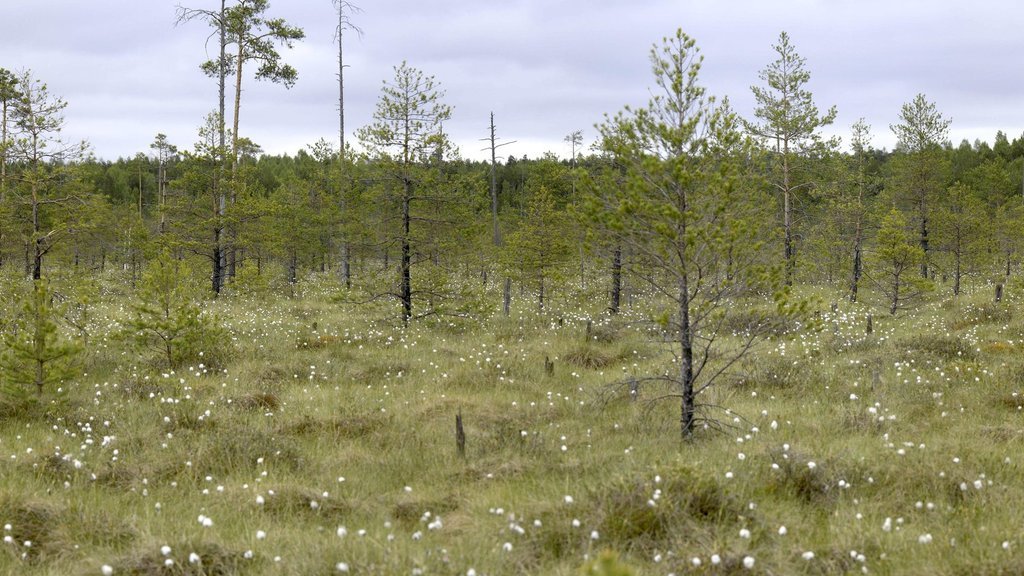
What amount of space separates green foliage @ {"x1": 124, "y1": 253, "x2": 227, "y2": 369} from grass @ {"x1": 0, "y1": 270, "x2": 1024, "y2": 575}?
0.57 metres

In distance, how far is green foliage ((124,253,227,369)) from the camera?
11.4 meters

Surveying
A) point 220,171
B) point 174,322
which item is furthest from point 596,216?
point 220,171

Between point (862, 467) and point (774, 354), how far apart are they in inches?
279

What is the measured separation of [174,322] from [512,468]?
828cm

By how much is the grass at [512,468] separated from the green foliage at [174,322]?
571 mm

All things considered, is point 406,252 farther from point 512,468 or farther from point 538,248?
point 512,468

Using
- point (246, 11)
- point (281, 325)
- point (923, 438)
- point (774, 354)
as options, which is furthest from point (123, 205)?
point (923, 438)

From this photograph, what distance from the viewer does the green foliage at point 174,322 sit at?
11422 mm

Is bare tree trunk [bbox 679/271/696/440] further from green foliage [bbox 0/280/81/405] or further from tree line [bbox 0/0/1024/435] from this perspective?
green foliage [bbox 0/280/81/405]

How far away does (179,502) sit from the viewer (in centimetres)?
618

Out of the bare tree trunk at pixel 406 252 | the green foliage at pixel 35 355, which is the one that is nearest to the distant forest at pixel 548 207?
the bare tree trunk at pixel 406 252

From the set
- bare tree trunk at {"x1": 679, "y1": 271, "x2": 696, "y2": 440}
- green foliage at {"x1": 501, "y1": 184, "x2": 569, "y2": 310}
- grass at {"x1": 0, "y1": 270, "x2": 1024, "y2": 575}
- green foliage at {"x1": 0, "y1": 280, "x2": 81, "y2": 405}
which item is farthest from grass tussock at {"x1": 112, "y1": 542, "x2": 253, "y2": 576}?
green foliage at {"x1": 501, "y1": 184, "x2": 569, "y2": 310}

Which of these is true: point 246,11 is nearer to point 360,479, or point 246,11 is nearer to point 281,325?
point 281,325

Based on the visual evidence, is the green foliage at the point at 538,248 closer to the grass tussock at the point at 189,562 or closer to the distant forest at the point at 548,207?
the distant forest at the point at 548,207
